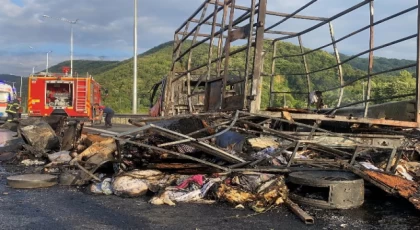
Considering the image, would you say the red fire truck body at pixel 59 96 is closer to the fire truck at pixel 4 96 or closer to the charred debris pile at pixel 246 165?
the fire truck at pixel 4 96

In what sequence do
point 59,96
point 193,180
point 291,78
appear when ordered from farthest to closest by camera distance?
1. point 59,96
2. point 291,78
3. point 193,180

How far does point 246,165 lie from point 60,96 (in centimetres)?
1623

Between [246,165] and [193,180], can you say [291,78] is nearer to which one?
[246,165]

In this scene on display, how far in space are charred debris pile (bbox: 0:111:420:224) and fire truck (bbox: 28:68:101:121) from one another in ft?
40.2

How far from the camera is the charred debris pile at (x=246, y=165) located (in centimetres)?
479

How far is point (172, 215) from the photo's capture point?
4.43 metres

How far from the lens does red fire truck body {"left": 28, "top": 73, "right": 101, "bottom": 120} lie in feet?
61.6

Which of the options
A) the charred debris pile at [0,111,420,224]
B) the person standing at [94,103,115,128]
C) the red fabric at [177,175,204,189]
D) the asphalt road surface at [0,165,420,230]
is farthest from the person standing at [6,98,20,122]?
the red fabric at [177,175,204,189]

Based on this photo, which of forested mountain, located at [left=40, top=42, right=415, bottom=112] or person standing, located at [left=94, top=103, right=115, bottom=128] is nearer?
forested mountain, located at [left=40, top=42, right=415, bottom=112]

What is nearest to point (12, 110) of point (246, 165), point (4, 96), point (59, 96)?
point (4, 96)

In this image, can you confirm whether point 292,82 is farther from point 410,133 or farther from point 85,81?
point 85,81

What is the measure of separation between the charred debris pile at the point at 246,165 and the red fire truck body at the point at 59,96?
12.3 meters

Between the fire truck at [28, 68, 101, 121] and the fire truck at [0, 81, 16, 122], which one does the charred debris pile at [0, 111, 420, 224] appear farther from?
the fire truck at [0, 81, 16, 122]

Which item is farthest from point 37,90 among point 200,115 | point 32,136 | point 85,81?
point 200,115
